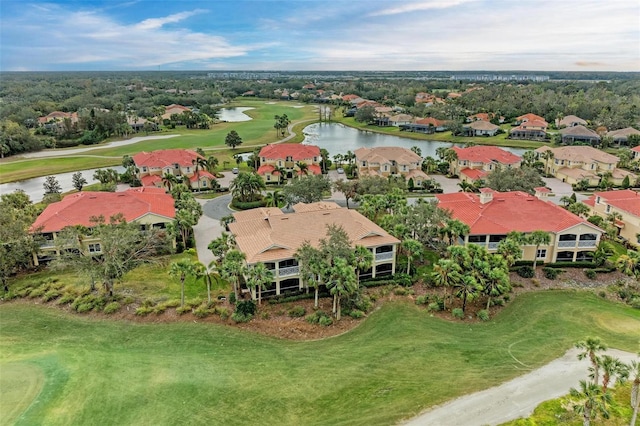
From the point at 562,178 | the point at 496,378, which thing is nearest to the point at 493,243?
the point at 496,378

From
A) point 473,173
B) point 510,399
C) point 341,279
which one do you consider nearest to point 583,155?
point 473,173

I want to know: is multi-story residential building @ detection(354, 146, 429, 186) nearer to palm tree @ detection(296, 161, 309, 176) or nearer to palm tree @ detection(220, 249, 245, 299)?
palm tree @ detection(296, 161, 309, 176)

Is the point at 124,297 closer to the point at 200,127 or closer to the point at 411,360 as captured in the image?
the point at 411,360

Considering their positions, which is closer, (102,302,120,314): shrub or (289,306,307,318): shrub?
(289,306,307,318): shrub

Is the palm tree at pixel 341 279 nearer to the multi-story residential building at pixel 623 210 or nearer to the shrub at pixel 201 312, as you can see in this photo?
the shrub at pixel 201 312

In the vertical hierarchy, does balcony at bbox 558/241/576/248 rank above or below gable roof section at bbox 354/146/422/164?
below

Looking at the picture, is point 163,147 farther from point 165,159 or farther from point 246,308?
point 246,308

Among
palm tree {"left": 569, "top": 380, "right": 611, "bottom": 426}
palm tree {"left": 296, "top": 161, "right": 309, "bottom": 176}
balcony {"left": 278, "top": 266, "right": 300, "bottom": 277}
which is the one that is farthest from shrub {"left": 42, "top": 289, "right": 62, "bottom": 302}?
palm tree {"left": 296, "top": 161, "right": 309, "bottom": 176}
